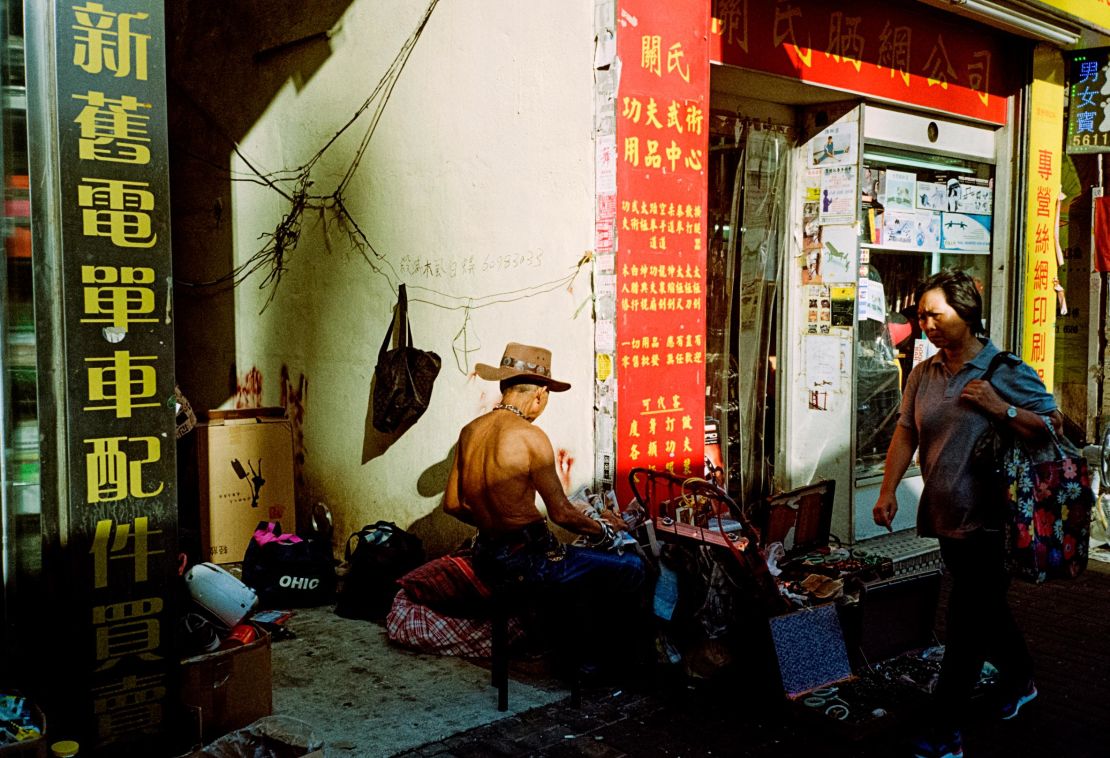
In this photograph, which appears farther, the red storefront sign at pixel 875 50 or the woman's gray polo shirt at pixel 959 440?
the red storefront sign at pixel 875 50

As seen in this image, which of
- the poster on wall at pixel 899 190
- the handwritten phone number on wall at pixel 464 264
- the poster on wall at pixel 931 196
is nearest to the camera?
the handwritten phone number on wall at pixel 464 264

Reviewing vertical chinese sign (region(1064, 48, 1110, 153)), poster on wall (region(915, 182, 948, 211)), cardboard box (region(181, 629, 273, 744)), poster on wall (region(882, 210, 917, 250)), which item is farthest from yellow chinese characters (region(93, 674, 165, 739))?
vertical chinese sign (region(1064, 48, 1110, 153))

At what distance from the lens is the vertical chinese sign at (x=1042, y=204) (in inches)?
330

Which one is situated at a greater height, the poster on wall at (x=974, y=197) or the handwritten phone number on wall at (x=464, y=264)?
the poster on wall at (x=974, y=197)

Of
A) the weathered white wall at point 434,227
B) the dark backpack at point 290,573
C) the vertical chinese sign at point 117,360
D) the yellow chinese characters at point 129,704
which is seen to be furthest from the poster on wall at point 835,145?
the yellow chinese characters at point 129,704

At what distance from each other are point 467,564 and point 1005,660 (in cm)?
268

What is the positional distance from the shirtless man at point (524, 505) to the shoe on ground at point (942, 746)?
1382mm

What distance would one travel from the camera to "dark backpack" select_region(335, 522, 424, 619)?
596 centimetres

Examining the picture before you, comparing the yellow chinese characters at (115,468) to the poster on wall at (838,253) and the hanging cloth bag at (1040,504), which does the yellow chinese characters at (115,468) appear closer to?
the hanging cloth bag at (1040,504)

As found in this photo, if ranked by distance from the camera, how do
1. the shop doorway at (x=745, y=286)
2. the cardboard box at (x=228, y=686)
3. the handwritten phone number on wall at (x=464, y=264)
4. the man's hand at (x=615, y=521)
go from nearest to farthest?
the cardboard box at (x=228, y=686)
the man's hand at (x=615, y=521)
the handwritten phone number on wall at (x=464, y=264)
the shop doorway at (x=745, y=286)

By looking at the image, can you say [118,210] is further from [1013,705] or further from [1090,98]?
[1090,98]

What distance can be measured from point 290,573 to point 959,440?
408 cm

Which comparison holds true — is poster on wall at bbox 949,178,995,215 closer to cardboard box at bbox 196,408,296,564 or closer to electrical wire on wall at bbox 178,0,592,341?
electrical wire on wall at bbox 178,0,592,341

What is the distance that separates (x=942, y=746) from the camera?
392 cm
